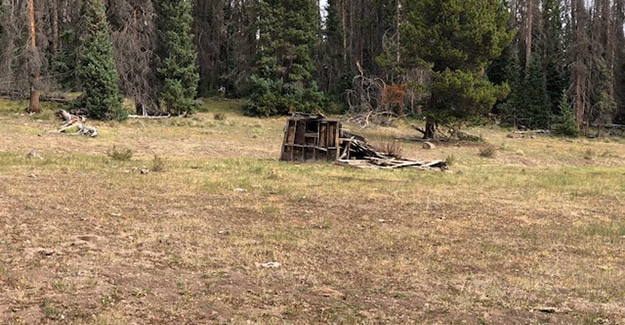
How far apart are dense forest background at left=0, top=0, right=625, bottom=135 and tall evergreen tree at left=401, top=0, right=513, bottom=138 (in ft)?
0.21

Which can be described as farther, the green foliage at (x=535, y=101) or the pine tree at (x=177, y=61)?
the green foliage at (x=535, y=101)

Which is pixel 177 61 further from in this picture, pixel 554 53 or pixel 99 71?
pixel 554 53

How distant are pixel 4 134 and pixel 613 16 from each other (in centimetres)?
4927

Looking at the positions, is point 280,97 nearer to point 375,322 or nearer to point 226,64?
point 226,64

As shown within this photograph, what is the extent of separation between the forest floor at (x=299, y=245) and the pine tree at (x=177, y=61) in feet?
61.3

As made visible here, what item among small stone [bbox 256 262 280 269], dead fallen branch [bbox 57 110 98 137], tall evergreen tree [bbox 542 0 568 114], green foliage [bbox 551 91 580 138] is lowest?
small stone [bbox 256 262 280 269]

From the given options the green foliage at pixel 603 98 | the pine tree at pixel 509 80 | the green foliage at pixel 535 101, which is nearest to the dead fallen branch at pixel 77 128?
the pine tree at pixel 509 80

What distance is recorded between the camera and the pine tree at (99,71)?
28531 mm

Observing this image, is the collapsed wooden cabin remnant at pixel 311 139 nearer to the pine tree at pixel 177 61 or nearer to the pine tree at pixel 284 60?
the pine tree at pixel 177 61

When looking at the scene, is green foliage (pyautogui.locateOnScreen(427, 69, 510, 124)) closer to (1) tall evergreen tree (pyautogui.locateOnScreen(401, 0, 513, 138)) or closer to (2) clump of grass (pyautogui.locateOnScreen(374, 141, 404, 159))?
(1) tall evergreen tree (pyautogui.locateOnScreen(401, 0, 513, 138))

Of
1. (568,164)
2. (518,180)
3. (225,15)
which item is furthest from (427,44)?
(225,15)

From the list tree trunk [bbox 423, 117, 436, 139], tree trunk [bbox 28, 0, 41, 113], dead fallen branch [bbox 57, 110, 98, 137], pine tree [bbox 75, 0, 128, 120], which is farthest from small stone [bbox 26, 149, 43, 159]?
tree trunk [bbox 423, 117, 436, 139]

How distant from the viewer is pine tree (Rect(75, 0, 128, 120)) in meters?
28.5

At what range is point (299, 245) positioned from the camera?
7562 millimetres
